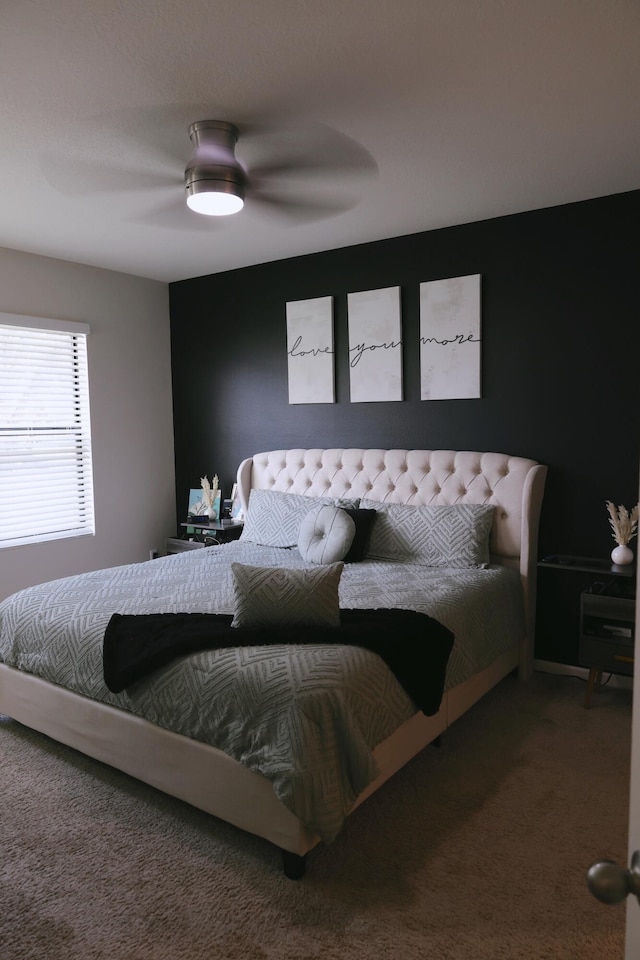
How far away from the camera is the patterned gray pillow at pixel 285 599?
2531mm

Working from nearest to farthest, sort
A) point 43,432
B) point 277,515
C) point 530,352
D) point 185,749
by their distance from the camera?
point 185,749 < point 530,352 < point 277,515 < point 43,432

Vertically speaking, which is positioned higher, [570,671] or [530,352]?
[530,352]

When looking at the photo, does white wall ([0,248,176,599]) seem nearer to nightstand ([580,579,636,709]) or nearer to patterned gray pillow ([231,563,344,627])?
patterned gray pillow ([231,563,344,627])

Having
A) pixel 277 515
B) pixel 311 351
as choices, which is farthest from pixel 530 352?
pixel 277 515

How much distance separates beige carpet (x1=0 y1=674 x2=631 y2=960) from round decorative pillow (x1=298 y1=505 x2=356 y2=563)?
124cm

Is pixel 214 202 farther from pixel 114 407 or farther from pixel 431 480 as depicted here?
pixel 114 407

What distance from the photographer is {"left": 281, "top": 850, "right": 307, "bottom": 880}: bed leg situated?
211cm

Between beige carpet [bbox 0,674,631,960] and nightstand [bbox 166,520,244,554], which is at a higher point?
nightstand [bbox 166,520,244,554]

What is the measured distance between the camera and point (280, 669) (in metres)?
2.21

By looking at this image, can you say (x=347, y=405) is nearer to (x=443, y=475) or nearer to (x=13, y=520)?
(x=443, y=475)

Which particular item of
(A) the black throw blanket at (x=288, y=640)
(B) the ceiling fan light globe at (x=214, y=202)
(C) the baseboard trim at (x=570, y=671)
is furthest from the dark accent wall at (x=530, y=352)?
(A) the black throw blanket at (x=288, y=640)

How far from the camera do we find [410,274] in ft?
14.0

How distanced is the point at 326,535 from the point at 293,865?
1.98 meters

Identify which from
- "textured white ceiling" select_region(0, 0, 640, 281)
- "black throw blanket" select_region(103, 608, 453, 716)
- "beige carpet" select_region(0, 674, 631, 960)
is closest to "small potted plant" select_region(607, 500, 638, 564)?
"beige carpet" select_region(0, 674, 631, 960)
